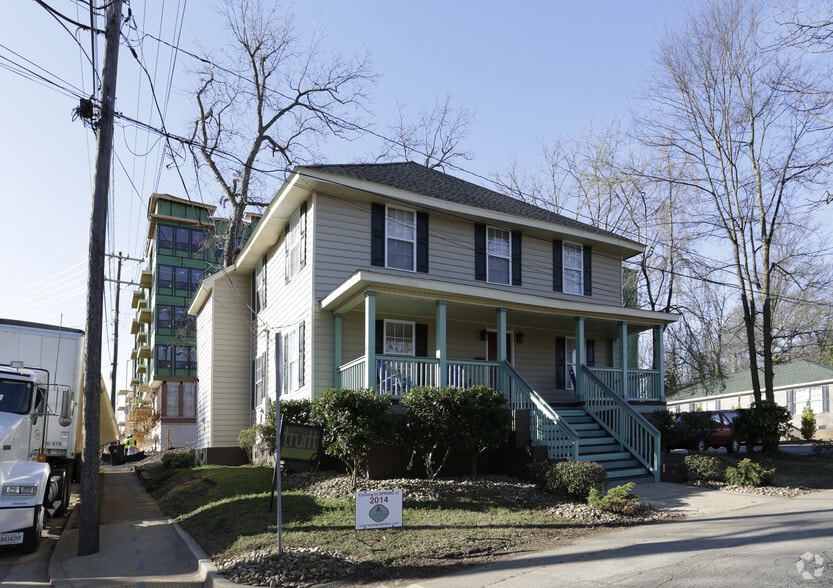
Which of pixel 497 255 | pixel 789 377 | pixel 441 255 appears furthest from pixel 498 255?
pixel 789 377

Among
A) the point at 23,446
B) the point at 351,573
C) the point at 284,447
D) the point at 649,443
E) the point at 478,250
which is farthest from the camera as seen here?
the point at 478,250

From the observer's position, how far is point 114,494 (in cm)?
1978

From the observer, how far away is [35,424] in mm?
12648

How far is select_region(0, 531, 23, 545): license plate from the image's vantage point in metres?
10.2

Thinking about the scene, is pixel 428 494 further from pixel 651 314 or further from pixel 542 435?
pixel 651 314

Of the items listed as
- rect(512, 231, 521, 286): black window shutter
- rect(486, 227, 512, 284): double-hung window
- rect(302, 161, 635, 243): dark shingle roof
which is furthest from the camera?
rect(512, 231, 521, 286): black window shutter

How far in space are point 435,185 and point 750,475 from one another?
1072 centimetres

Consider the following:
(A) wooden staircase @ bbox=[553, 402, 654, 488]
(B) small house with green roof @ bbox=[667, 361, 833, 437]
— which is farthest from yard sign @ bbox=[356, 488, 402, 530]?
(B) small house with green roof @ bbox=[667, 361, 833, 437]

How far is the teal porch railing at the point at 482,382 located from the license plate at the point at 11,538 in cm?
640

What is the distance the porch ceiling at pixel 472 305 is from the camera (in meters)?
14.8

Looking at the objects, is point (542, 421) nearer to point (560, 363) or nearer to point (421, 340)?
point (421, 340)

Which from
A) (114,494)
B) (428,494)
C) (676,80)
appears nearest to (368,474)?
(428,494)

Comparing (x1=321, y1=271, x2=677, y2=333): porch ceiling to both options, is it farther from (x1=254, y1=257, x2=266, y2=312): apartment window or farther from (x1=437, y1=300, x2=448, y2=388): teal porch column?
(x1=254, y1=257, x2=266, y2=312): apartment window

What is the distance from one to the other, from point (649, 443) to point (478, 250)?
654 cm
